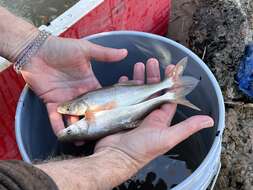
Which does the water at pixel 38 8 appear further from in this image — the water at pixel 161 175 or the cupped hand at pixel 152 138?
the cupped hand at pixel 152 138

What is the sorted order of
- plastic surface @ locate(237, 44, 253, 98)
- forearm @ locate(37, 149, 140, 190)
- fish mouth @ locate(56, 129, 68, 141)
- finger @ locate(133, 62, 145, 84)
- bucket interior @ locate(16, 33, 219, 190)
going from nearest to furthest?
1. forearm @ locate(37, 149, 140, 190)
2. fish mouth @ locate(56, 129, 68, 141)
3. bucket interior @ locate(16, 33, 219, 190)
4. finger @ locate(133, 62, 145, 84)
5. plastic surface @ locate(237, 44, 253, 98)

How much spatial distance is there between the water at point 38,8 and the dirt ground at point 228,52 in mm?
759

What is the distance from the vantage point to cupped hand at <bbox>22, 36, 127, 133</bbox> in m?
1.91

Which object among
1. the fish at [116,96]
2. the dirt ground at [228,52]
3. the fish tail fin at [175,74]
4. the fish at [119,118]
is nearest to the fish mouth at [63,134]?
the fish at [119,118]

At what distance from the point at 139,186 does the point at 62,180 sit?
777 mm

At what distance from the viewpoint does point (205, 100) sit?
1.98 m

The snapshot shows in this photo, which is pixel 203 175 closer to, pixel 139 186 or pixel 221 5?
pixel 139 186

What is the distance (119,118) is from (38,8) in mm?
1264

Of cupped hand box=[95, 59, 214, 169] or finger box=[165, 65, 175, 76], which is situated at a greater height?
finger box=[165, 65, 175, 76]

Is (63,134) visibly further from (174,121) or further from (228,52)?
(228,52)

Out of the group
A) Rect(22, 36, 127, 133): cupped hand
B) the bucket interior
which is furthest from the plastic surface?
Rect(22, 36, 127, 133): cupped hand

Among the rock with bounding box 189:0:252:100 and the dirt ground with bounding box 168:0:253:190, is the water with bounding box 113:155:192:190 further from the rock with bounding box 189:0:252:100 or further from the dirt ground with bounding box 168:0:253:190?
the rock with bounding box 189:0:252:100

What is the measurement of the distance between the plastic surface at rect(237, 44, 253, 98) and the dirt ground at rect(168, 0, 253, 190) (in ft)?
0.12

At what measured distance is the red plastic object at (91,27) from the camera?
2119mm
